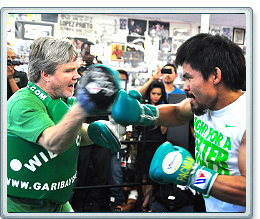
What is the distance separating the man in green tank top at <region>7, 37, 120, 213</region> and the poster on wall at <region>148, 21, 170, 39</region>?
0.44m

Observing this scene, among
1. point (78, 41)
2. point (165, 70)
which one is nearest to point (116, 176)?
point (165, 70)

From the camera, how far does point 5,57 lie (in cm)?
139

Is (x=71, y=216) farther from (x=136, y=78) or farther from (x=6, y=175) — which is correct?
(x=136, y=78)

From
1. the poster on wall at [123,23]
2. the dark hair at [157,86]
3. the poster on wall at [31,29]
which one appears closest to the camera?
the poster on wall at [31,29]

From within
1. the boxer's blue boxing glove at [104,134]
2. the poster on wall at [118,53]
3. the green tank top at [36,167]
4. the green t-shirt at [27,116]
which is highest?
the poster on wall at [118,53]

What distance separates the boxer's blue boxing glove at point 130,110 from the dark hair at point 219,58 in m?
0.29

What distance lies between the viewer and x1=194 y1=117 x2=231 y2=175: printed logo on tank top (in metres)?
1.38

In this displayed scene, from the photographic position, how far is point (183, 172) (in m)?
1.18

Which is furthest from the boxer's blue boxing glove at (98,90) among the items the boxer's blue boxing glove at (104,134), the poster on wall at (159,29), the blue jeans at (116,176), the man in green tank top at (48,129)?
the blue jeans at (116,176)

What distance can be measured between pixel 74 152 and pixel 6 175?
29 cm

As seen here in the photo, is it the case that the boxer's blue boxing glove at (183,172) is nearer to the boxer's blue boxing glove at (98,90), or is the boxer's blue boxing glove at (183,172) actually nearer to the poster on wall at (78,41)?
the boxer's blue boxing glove at (98,90)

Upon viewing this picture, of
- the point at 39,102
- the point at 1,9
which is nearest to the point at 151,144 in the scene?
the point at 39,102

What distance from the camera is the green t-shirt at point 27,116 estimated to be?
1.26m

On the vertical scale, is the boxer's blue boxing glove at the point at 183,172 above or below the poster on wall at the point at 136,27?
below
